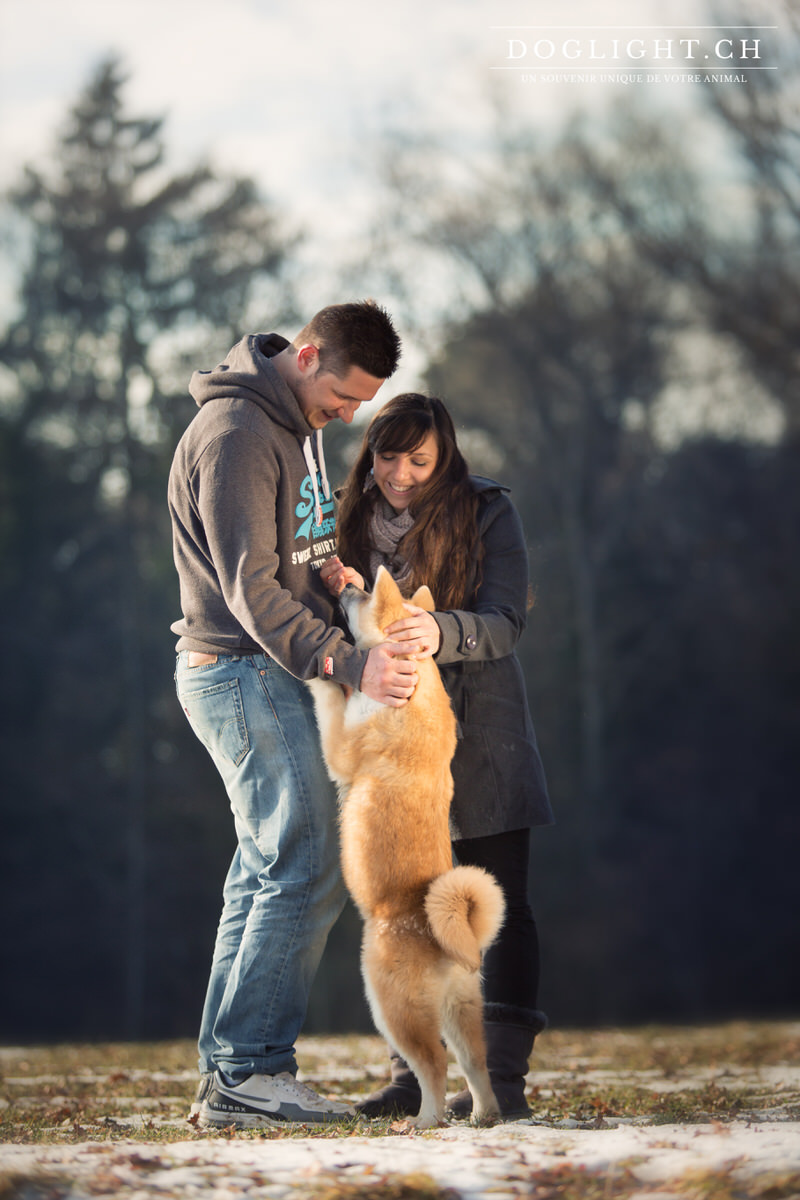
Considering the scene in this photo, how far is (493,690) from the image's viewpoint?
13.9 ft

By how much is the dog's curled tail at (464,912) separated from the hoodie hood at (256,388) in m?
1.56

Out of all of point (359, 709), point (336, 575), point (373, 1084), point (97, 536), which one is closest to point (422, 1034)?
point (359, 709)

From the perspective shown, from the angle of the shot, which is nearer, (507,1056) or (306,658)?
(306,658)

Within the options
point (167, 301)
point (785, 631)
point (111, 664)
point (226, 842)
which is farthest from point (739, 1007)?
point (167, 301)

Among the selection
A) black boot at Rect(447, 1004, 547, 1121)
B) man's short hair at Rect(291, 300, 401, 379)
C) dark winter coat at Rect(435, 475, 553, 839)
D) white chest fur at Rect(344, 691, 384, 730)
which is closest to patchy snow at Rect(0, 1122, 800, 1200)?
black boot at Rect(447, 1004, 547, 1121)

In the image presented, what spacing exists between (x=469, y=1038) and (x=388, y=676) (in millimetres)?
1159

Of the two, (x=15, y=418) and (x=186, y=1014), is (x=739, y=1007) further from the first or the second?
(x=15, y=418)

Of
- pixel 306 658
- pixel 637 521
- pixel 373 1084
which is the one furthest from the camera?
pixel 637 521

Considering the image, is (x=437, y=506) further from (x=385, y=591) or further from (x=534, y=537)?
(x=534, y=537)

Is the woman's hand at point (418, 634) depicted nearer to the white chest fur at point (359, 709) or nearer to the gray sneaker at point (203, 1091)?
the white chest fur at point (359, 709)

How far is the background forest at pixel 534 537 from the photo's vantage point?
19516 millimetres

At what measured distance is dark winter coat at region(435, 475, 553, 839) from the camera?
4.10 m

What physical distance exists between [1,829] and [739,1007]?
510 inches

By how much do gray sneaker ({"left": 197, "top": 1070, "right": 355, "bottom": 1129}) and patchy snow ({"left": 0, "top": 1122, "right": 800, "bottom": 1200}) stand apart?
0.44 metres
